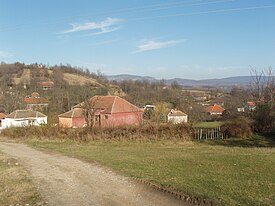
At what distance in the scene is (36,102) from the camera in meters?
65.3

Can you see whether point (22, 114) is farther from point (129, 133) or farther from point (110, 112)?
point (129, 133)

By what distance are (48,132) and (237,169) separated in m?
18.3

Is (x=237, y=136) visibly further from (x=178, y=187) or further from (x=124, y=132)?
(x=178, y=187)

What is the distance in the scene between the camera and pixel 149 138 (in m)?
24.2

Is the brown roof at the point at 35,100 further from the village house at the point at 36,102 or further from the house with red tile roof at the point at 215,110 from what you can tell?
the house with red tile roof at the point at 215,110

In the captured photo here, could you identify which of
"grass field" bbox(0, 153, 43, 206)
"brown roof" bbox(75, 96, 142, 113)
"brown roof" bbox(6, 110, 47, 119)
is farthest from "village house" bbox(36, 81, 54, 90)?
"grass field" bbox(0, 153, 43, 206)

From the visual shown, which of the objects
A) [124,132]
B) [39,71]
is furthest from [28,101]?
[124,132]

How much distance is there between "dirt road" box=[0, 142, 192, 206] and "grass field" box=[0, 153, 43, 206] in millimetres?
255

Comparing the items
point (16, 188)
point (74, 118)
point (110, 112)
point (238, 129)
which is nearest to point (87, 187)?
point (16, 188)

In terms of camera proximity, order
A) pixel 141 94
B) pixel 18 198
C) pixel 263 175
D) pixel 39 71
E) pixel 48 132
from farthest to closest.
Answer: pixel 39 71 → pixel 141 94 → pixel 48 132 → pixel 263 175 → pixel 18 198

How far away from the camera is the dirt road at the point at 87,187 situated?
7.66m

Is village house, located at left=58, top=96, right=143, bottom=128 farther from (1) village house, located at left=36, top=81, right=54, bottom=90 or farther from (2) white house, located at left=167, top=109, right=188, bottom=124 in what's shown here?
(1) village house, located at left=36, top=81, right=54, bottom=90

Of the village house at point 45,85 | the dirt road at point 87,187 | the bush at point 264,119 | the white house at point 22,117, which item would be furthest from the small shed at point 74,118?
the dirt road at point 87,187

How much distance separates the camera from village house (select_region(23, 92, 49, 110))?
62.4 metres
